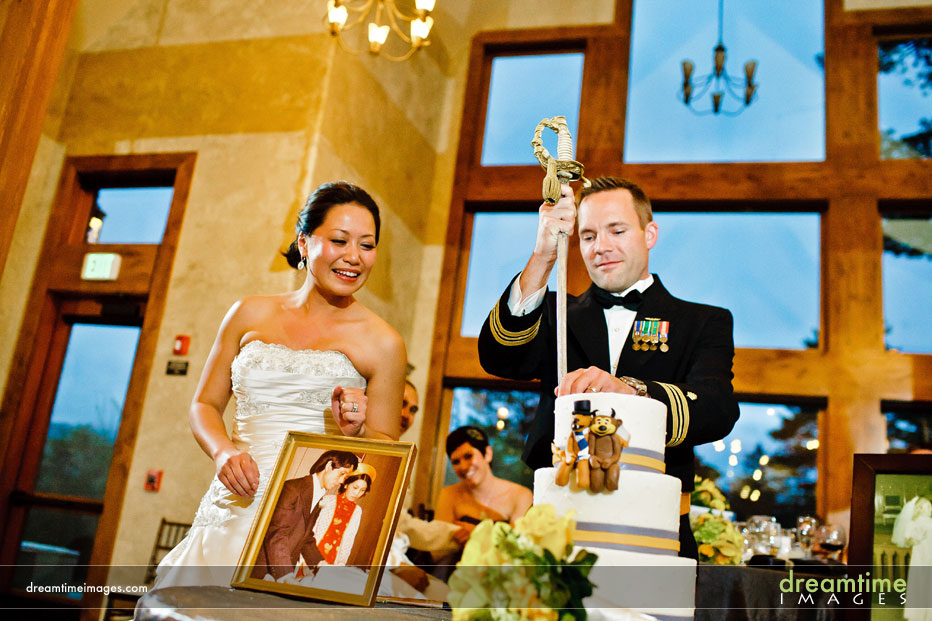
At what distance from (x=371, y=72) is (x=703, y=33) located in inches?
124

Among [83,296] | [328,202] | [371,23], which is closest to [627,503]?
[328,202]

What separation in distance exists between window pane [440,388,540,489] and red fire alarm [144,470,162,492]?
92.4 inches

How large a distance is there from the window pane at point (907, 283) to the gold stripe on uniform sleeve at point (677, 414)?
543cm

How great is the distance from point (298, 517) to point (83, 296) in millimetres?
5652

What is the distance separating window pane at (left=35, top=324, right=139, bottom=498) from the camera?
6.08 metres

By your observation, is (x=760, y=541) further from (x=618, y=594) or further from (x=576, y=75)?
(x=576, y=75)

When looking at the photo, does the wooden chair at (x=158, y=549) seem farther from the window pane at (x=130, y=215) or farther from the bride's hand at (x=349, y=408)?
the bride's hand at (x=349, y=408)

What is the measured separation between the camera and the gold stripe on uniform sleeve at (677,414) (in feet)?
5.11

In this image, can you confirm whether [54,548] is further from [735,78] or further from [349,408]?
[735,78]

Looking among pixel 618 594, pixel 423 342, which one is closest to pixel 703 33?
pixel 423 342

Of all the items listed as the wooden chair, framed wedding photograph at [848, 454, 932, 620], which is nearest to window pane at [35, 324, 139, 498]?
the wooden chair

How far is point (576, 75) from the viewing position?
756 cm

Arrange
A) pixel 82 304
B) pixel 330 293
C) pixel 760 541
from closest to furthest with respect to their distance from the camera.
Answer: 1. pixel 330 293
2. pixel 760 541
3. pixel 82 304

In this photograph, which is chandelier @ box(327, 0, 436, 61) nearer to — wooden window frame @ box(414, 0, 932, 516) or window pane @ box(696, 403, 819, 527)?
wooden window frame @ box(414, 0, 932, 516)
